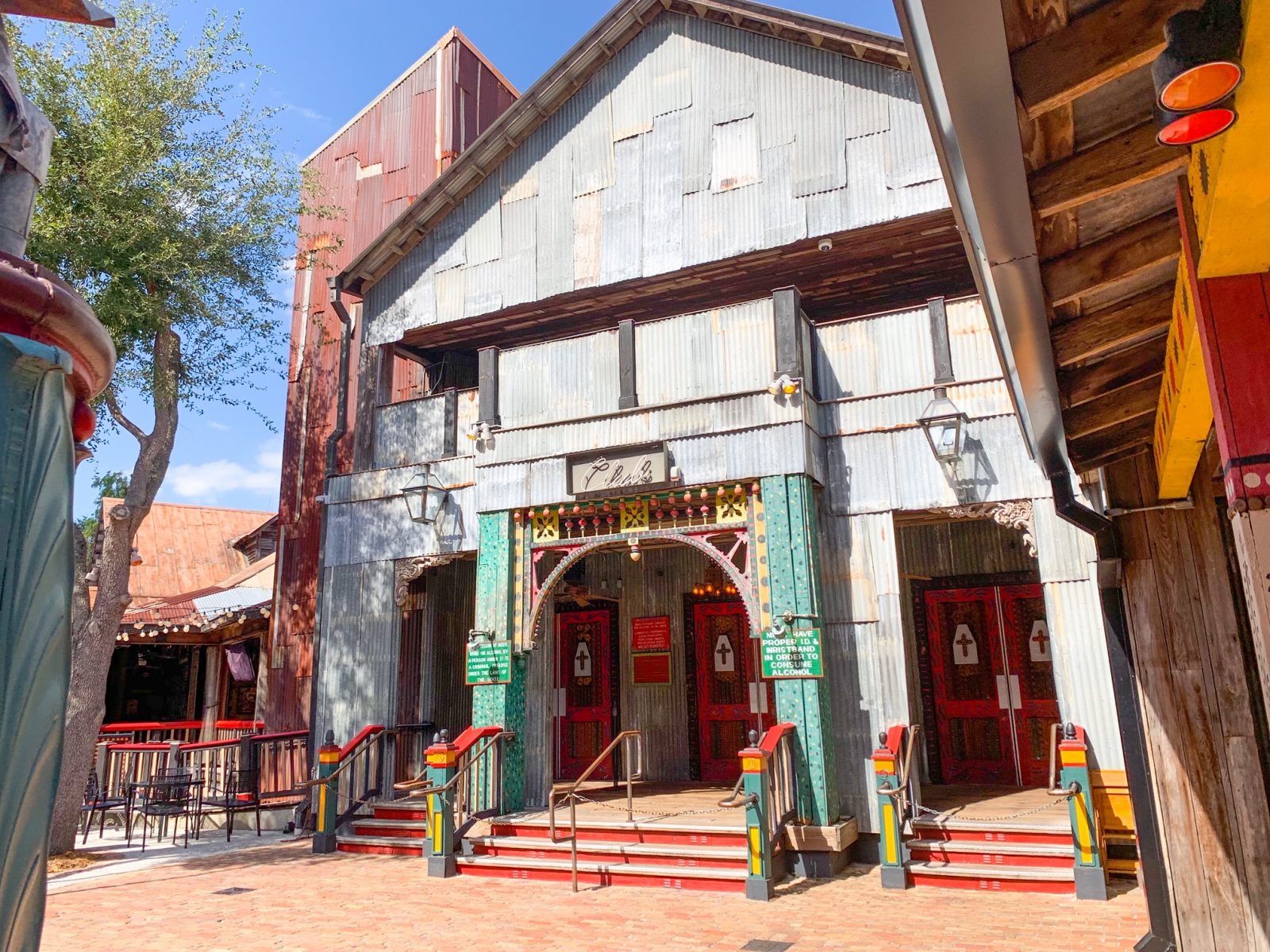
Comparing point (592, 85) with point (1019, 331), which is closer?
point (1019, 331)

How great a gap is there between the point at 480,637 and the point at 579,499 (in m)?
2.06

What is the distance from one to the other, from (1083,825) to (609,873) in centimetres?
433

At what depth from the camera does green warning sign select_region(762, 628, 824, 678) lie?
30.8 feet

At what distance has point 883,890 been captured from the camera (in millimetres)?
8320

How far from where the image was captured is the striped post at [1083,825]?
778cm

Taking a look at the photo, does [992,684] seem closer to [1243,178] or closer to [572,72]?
[572,72]

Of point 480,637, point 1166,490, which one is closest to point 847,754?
point 480,637

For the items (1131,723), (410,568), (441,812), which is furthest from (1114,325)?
(410,568)

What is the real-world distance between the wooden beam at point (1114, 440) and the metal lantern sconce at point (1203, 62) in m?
3.50

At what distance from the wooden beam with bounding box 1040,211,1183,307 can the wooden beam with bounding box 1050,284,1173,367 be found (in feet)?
1.28

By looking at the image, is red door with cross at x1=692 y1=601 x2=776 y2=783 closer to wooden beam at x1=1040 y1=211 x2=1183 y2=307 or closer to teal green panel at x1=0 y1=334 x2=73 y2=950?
wooden beam at x1=1040 y1=211 x2=1183 y2=307

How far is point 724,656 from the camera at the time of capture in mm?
12914

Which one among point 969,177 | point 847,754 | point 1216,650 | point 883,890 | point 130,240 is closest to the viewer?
point 969,177

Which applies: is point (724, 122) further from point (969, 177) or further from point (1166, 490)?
point (969, 177)
